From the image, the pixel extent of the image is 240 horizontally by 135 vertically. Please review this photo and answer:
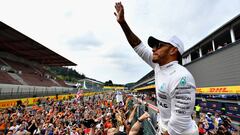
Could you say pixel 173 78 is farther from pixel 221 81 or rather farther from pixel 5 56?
pixel 5 56

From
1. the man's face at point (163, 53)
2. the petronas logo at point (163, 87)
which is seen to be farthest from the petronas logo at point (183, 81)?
A: the man's face at point (163, 53)

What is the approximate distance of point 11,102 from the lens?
17000mm

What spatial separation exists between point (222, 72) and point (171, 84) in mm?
17025

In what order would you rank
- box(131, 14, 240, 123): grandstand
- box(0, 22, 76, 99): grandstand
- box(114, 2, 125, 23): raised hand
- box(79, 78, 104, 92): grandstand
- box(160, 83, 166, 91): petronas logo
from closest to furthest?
box(160, 83, 166, 91): petronas logo < box(114, 2, 125, 23): raised hand < box(131, 14, 240, 123): grandstand < box(0, 22, 76, 99): grandstand < box(79, 78, 104, 92): grandstand

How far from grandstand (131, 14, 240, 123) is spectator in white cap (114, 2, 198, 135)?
44.1ft

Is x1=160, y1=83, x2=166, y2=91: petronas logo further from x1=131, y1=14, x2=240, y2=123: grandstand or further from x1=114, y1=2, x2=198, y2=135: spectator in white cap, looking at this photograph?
x1=131, y1=14, x2=240, y2=123: grandstand

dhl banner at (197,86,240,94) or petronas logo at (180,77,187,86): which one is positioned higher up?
petronas logo at (180,77,187,86)

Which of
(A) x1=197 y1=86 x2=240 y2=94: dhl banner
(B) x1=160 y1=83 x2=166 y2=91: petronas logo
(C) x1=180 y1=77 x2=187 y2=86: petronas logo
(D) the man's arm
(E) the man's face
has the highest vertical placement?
(D) the man's arm

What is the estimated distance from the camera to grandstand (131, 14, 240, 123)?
41.9 feet

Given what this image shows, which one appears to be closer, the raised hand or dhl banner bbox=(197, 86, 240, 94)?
the raised hand

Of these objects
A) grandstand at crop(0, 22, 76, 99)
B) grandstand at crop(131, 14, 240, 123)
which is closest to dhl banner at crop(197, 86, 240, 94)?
grandstand at crop(131, 14, 240, 123)

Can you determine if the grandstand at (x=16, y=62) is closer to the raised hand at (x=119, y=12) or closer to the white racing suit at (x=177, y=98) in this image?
the raised hand at (x=119, y=12)

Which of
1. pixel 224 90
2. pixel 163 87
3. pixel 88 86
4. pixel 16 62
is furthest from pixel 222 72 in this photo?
pixel 88 86

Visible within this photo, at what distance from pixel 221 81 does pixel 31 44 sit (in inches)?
1146
